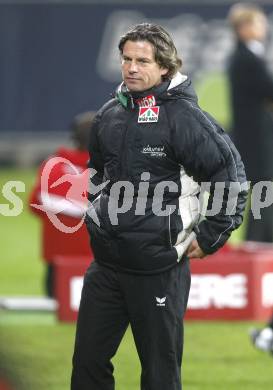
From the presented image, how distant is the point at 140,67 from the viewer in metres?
5.87

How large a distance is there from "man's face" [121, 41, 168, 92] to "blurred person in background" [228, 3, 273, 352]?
5.92 meters

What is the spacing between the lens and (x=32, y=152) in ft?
64.6

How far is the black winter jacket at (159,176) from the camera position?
5.87 meters

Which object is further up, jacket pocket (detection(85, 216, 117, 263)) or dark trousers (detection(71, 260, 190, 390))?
jacket pocket (detection(85, 216, 117, 263))

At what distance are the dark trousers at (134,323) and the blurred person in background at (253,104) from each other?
19.1 feet

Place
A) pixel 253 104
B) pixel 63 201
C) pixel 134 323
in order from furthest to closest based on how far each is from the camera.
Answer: pixel 253 104
pixel 63 201
pixel 134 323

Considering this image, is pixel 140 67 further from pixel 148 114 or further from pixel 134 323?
pixel 134 323

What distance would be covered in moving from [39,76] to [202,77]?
2395 millimetres

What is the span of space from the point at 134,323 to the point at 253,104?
6.26 m

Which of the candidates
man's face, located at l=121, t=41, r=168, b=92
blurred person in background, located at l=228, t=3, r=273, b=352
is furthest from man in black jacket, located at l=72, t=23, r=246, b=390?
blurred person in background, located at l=228, t=3, r=273, b=352

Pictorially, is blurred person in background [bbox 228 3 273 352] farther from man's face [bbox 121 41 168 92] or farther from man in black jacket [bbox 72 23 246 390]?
man's face [bbox 121 41 168 92]

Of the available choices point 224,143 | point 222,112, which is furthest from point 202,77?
point 224,143

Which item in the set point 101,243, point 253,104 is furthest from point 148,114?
point 253,104

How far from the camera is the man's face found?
19.2 ft
